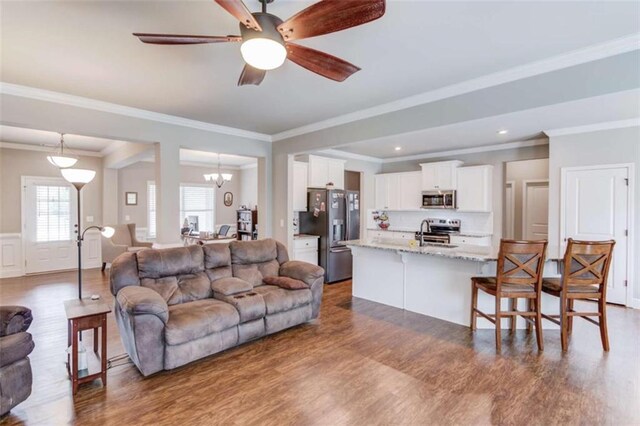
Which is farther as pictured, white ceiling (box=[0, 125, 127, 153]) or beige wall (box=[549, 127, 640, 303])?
white ceiling (box=[0, 125, 127, 153])

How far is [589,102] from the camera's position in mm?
2865

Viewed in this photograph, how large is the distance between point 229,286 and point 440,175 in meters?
4.94

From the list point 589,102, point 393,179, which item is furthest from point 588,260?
point 393,179

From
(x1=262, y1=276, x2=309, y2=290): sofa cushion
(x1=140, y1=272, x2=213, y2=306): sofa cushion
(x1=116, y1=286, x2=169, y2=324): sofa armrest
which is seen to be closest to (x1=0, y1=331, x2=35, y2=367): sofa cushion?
(x1=116, y1=286, x2=169, y2=324): sofa armrest

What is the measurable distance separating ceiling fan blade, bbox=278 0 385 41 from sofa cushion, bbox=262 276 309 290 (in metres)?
2.53

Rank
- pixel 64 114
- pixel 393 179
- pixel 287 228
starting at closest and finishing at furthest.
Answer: pixel 64 114 < pixel 287 228 < pixel 393 179

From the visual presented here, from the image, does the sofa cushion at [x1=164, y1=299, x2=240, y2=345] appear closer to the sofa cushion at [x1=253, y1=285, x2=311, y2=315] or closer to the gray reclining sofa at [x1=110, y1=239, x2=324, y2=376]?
the gray reclining sofa at [x1=110, y1=239, x2=324, y2=376]

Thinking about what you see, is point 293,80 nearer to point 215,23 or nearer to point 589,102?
point 215,23

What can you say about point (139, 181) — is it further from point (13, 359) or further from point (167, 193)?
point (13, 359)

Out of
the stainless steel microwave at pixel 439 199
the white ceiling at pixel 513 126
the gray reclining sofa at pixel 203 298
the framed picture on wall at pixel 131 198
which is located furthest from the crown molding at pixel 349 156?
the framed picture on wall at pixel 131 198

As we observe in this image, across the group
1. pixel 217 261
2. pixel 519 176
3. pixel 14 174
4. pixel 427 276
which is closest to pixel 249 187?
pixel 14 174

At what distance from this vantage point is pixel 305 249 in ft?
18.7

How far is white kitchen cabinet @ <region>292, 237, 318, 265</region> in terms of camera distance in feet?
18.4

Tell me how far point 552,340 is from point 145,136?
214 inches
